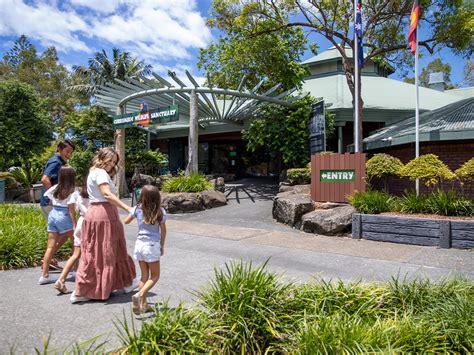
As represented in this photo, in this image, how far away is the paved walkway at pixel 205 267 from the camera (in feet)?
11.7

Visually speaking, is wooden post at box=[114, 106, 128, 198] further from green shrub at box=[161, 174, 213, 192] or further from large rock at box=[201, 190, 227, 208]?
large rock at box=[201, 190, 227, 208]

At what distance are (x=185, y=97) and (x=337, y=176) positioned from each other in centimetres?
815

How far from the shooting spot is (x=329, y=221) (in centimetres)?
862

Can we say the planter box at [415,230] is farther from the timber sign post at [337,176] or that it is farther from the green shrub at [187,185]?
the green shrub at [187,185]

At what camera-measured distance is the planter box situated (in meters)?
6.98

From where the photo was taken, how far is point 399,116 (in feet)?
59.0

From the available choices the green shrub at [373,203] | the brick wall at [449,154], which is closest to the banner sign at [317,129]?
the brick wall at [449,154]

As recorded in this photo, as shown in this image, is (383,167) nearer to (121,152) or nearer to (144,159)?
(121,152)

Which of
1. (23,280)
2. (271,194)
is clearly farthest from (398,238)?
(271,194)

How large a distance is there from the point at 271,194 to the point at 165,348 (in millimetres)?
13321

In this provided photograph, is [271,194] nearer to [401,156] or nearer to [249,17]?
[401,156]

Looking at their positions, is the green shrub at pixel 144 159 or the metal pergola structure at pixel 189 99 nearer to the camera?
the metal pergola structure at pixel 189 99

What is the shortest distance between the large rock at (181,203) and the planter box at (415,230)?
229 inches

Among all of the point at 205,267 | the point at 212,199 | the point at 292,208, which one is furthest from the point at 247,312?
the point at 212,199
